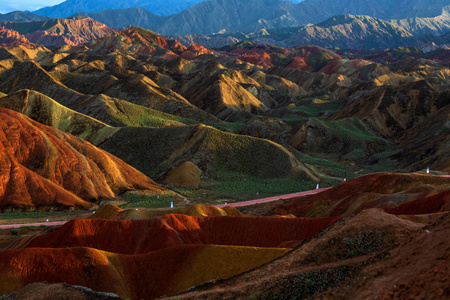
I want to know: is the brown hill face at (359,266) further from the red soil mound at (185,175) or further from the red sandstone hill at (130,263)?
the red soil mound at (185,175)

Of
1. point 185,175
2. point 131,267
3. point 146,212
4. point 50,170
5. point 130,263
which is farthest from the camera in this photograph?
point 185,175

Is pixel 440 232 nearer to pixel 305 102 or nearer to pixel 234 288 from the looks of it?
pixel 234 288

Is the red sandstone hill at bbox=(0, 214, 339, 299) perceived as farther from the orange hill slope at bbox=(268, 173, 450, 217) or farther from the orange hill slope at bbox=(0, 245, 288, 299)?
the orange hill slope at bbox=(268, 173, 450, 217)

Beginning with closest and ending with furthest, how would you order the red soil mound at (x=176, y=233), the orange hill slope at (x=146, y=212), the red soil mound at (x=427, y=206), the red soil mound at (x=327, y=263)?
the red soil mound at (x=327, y=263) → the red soil mound at (x=427, y=206) → the red soil mound at (x=176, y=233) → the orange hill slope at (x=146, y=212)

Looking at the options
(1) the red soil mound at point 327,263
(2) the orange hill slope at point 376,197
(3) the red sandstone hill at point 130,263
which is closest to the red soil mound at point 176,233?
(3) the red sandstone hill at point 130,263

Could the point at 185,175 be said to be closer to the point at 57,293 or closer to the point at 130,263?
the point at 130,263

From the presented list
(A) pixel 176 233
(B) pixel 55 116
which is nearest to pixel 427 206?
(A) pixel 176 233
